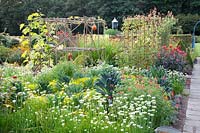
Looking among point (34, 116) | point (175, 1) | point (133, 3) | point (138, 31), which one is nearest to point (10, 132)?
point (34, 116)

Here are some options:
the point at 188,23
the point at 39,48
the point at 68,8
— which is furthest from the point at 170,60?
the point at 68,8

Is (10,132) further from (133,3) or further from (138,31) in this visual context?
(133,3)

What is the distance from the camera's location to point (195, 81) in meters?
7.68

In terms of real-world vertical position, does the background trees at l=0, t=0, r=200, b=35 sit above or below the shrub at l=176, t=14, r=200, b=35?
above

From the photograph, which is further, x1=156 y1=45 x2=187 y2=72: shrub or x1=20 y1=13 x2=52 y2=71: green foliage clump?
x1=156 y1=45 x2=187 y2=72: shrub

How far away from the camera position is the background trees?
81.1 ft

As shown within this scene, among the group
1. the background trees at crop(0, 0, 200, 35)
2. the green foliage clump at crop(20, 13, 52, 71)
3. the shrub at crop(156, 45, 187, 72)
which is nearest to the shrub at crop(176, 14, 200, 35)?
the background trees at crop(0, 0, 200, 35)

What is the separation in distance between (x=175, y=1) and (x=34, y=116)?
2534cm

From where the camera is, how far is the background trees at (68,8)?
24.7 m

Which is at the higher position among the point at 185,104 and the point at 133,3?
the point at 133,3

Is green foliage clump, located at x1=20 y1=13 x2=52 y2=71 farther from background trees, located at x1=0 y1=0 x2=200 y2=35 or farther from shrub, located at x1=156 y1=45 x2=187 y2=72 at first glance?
background trees, located at x1=0 y1=0 x2=200 y2=35

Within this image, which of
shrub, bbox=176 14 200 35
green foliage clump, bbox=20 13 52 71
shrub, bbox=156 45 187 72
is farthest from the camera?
shrub, bbox=176 14 200 35

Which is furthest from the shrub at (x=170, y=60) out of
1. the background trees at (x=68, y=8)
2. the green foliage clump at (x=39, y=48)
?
the background trees at (x=68, y=8)

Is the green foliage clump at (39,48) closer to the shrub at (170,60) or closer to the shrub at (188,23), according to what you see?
the shrub at (170,60)
